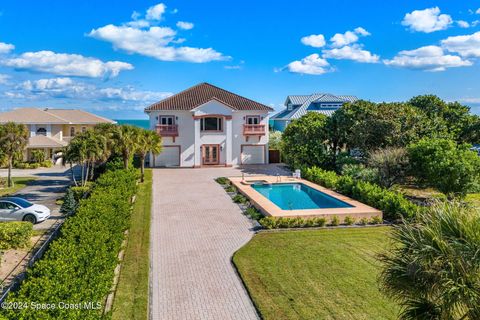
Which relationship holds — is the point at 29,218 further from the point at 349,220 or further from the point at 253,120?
the point at 253,120

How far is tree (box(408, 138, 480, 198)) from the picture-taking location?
71.3 feet

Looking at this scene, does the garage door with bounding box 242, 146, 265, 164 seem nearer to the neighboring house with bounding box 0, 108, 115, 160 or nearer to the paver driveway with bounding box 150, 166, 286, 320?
the paver driveway with bounding box 150, 166, 286, 320

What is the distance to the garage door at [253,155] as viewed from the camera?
139 feet

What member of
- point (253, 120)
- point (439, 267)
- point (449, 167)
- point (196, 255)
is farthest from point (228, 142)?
point (439, 267)

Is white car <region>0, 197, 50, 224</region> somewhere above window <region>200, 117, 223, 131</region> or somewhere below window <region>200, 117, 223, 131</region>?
below

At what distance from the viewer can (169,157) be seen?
134 ft

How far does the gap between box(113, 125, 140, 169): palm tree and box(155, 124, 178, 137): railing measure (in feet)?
30.0

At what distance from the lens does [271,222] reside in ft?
60.2

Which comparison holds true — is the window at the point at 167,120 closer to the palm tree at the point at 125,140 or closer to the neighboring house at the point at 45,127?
the neighboring house at the point at 45,127

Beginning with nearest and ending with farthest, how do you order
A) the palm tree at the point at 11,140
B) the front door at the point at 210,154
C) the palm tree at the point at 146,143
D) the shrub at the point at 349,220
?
the shrub at the point at 349,220 → the palm tree at the point at 146,143 → the palm tree at the point at 11,140 → the front door at the point at 210,154

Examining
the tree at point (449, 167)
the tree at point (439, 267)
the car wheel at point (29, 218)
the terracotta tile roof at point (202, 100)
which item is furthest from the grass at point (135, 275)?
the terracotta tile roof at point (202, 100)

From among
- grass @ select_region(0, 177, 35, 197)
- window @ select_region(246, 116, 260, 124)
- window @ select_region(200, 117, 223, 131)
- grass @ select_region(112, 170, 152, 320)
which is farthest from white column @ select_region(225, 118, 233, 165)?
grass @ select_region(112, 170, 152, 320)

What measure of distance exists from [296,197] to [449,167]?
936cm

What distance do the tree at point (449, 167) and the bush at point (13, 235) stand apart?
70.5ft
